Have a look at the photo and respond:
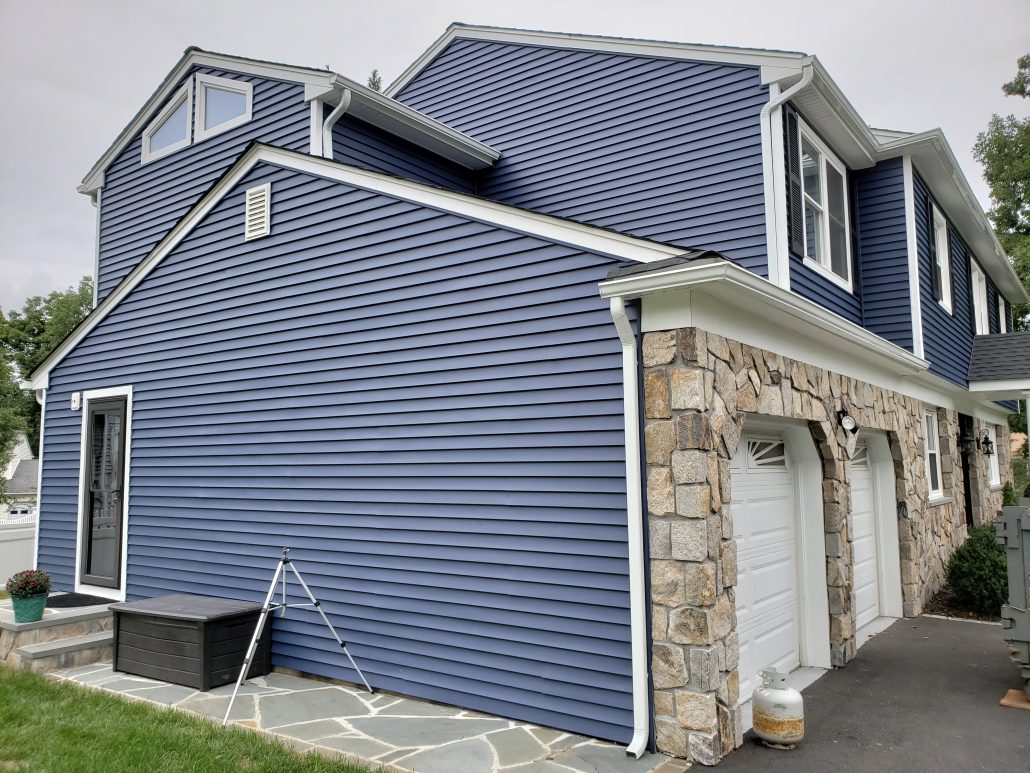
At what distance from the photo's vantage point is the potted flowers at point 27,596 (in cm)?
648

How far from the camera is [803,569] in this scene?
21.0 ft

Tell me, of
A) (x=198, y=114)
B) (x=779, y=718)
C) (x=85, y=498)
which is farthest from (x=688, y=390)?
(x=198, y=114)

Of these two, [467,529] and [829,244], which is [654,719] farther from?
[829,244]

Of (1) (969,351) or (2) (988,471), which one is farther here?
(2) (988,471)

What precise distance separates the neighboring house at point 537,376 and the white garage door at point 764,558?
0.13ft

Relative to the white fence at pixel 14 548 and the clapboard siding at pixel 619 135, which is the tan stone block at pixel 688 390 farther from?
the white fence at pixel 14 548

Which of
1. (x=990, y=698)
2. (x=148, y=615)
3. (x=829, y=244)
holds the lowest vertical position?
(x=990, y=698)

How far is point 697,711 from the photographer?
4.18 m

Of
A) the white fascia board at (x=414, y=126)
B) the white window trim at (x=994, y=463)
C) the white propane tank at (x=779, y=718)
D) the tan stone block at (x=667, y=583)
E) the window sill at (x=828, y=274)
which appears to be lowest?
the white propane tank at (x=779, y=718)

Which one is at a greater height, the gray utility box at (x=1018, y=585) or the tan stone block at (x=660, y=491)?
the tan stone block at (x=660, y=491)

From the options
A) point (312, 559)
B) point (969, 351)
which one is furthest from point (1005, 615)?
point (969, 351)

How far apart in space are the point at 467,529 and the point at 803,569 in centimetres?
306

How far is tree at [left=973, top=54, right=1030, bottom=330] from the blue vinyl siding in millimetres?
19672

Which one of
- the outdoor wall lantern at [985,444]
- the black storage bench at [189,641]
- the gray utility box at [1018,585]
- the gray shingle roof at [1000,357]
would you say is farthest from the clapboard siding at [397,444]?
the outdoor wall lantern at [985,444]
